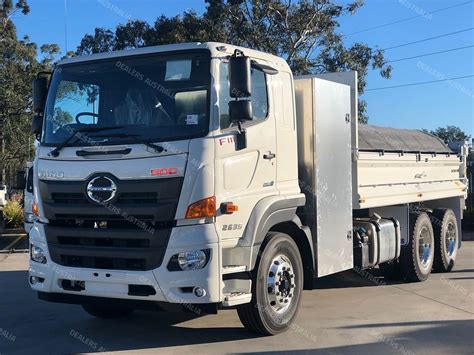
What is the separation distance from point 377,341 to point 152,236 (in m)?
2.59

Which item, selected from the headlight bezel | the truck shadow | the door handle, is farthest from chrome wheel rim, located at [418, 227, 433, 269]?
the headlight bezel

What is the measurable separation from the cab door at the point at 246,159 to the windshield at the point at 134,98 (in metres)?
0.23

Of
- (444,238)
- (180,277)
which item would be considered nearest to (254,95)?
(180,277)

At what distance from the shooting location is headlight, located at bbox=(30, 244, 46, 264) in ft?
18.5

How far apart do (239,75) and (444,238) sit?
6.48m

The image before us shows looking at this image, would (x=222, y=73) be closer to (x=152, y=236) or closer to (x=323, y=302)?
(x=152, y=236)

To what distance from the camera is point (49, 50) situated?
2755 centimetres

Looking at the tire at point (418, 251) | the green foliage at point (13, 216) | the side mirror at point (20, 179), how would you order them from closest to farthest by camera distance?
1. the tire at point (418, 251)
2. the side mirror at point (20, 179)
3. the green foliage at point (13, 216)

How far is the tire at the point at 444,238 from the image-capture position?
1002cm

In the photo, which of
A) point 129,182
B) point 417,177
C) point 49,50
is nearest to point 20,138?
point 49,50

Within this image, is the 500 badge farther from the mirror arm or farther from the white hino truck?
the mirror arm

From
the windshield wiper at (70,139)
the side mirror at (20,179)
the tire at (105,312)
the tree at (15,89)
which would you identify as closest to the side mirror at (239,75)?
the windshield wiper at (70,139)

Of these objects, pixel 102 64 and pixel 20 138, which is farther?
pixel 20 138

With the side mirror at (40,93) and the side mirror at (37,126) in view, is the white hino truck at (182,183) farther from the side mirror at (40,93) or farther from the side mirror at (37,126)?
the side mirror at (37,126)
